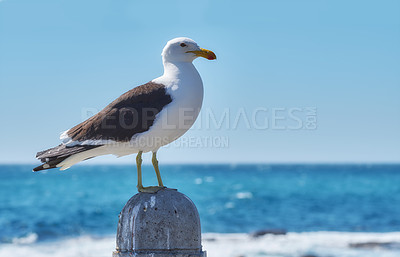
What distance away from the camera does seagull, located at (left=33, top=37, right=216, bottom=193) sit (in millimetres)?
6301

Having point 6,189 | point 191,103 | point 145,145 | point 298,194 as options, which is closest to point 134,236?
point 145,145

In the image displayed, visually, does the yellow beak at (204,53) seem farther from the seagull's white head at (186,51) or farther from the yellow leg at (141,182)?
the yellow leg at (141,182)

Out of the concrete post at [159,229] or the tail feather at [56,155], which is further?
the tail feather at [56,155]

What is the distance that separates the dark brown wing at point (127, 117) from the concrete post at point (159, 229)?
3.01ft

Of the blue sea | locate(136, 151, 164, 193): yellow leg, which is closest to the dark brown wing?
locate(136, 151, 164, 193): yellow leg

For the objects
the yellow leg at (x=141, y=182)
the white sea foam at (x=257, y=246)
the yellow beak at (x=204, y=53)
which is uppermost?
the yellow beak at (x=204, y=53)

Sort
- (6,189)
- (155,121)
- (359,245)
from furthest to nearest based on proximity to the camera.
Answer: (6,189) < (359,245) < (155,121)

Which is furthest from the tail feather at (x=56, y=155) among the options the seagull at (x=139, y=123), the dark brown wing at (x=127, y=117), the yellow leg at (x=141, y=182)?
the yellow leg at (x=141, y=182)

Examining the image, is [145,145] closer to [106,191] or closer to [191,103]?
[191,103]

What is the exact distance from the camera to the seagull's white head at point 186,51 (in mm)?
6688

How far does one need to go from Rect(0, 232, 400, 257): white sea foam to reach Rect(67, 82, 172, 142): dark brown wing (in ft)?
51.9

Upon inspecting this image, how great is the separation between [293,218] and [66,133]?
104ft

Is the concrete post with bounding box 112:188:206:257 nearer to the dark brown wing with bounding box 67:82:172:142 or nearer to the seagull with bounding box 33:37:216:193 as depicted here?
the seagull with bounding box 33:37:216:193

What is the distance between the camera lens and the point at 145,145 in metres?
6.40
